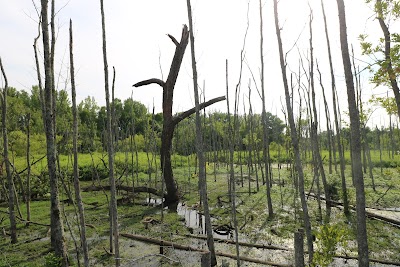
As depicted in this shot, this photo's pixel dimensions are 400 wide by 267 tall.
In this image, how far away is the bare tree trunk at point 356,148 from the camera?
16.3 feet


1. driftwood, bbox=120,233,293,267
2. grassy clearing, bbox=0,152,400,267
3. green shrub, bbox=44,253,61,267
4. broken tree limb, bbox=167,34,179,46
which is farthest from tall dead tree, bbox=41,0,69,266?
broken tree limb, bbox=167,34,179,46

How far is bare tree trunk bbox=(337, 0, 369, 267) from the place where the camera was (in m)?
4.97

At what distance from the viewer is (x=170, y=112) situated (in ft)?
41.4

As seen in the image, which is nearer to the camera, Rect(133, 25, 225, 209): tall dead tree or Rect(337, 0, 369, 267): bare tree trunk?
Rect(337, 0, 369, 267): bare tree trunk

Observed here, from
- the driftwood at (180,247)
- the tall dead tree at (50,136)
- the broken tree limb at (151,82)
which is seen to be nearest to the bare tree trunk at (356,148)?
the driftwood at (180,247)

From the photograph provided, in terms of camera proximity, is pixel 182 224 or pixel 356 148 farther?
pixel 182 224

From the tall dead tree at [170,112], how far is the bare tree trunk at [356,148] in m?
5.74

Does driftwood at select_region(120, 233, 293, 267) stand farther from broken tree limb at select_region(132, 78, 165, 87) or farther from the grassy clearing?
broken tree limb at select_region(132, 78, 165, 87)

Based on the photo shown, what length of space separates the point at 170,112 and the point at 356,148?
27.7ft

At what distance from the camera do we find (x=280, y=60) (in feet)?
22.1

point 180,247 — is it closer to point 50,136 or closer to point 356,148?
point 50,136

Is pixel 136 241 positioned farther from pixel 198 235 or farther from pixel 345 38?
pixel 345 38

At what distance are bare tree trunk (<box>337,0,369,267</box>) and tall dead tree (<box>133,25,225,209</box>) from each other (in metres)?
5.74

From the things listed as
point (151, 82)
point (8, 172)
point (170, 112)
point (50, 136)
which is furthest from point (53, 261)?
point (170, 112)
